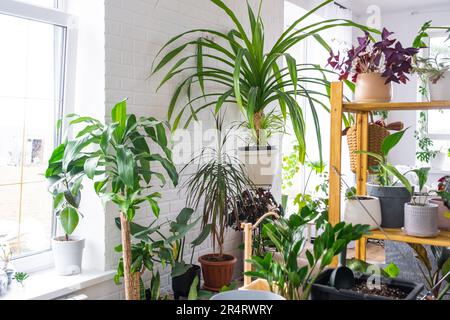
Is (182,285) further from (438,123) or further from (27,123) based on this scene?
(438,123)

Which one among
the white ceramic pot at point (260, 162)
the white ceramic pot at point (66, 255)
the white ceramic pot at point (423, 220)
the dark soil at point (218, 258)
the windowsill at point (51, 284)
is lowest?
the windowsill at point (51, 284)

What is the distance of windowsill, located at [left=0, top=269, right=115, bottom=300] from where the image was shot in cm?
216

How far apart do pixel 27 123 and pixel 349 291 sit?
184cm

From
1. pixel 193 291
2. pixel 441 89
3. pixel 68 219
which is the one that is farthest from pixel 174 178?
pixel 441 89

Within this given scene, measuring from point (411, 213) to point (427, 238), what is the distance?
103mm

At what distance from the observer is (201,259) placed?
293 cm

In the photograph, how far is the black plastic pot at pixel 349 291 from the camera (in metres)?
1.38

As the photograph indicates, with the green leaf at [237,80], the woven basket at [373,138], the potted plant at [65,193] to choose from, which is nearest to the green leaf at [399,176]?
the woven basket at [373,138]

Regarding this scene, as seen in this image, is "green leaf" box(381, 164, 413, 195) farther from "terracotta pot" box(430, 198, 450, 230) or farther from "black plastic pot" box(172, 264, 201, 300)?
"black plastic pot" box(172, 264, 201, 300)

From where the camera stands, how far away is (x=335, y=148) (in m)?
1.85

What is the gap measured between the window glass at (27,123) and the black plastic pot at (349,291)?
1.53 meters

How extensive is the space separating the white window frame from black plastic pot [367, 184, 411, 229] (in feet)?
5.63

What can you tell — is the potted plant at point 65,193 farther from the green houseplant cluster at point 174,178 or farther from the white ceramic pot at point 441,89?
the white ceramic pot at point 441,89
